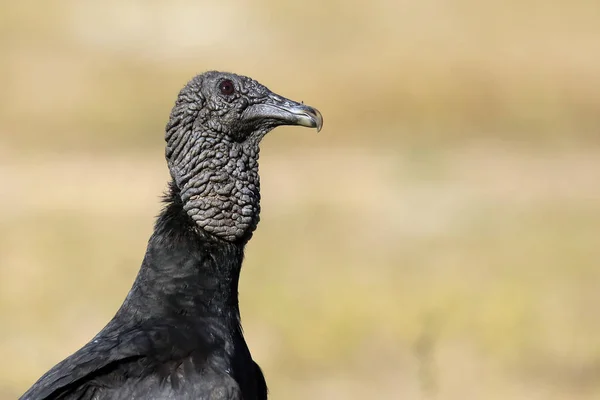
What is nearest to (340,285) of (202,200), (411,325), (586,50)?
(411,325)

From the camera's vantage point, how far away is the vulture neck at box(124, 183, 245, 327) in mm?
5402

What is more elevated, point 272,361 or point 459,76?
point 459,76

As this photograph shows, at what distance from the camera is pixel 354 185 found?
16625mm

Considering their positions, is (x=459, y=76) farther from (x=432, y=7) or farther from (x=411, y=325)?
(x=411, y=325)

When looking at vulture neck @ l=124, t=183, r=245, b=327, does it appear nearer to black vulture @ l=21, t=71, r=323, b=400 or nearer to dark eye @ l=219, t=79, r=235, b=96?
black vulture @ l=21, t=71, r=323, b=400

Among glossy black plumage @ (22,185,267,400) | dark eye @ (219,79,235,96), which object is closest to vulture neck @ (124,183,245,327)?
glossy black plumage @ (22,185,267,400)

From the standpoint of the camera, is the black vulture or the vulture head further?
the vulture head

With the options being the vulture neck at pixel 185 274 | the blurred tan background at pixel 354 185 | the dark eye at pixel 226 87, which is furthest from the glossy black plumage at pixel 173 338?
the blurred tan background at pixel 354 185

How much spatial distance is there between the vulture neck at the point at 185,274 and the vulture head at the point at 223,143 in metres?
0.07

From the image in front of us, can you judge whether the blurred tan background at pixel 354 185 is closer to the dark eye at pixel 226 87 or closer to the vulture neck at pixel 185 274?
the vulture neck at pixel 185 274

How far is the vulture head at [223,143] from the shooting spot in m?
5.57

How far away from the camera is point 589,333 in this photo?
11438 millimetres

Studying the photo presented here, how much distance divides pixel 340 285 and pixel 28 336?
322 cm

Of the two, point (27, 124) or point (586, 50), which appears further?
point (586, 50)
